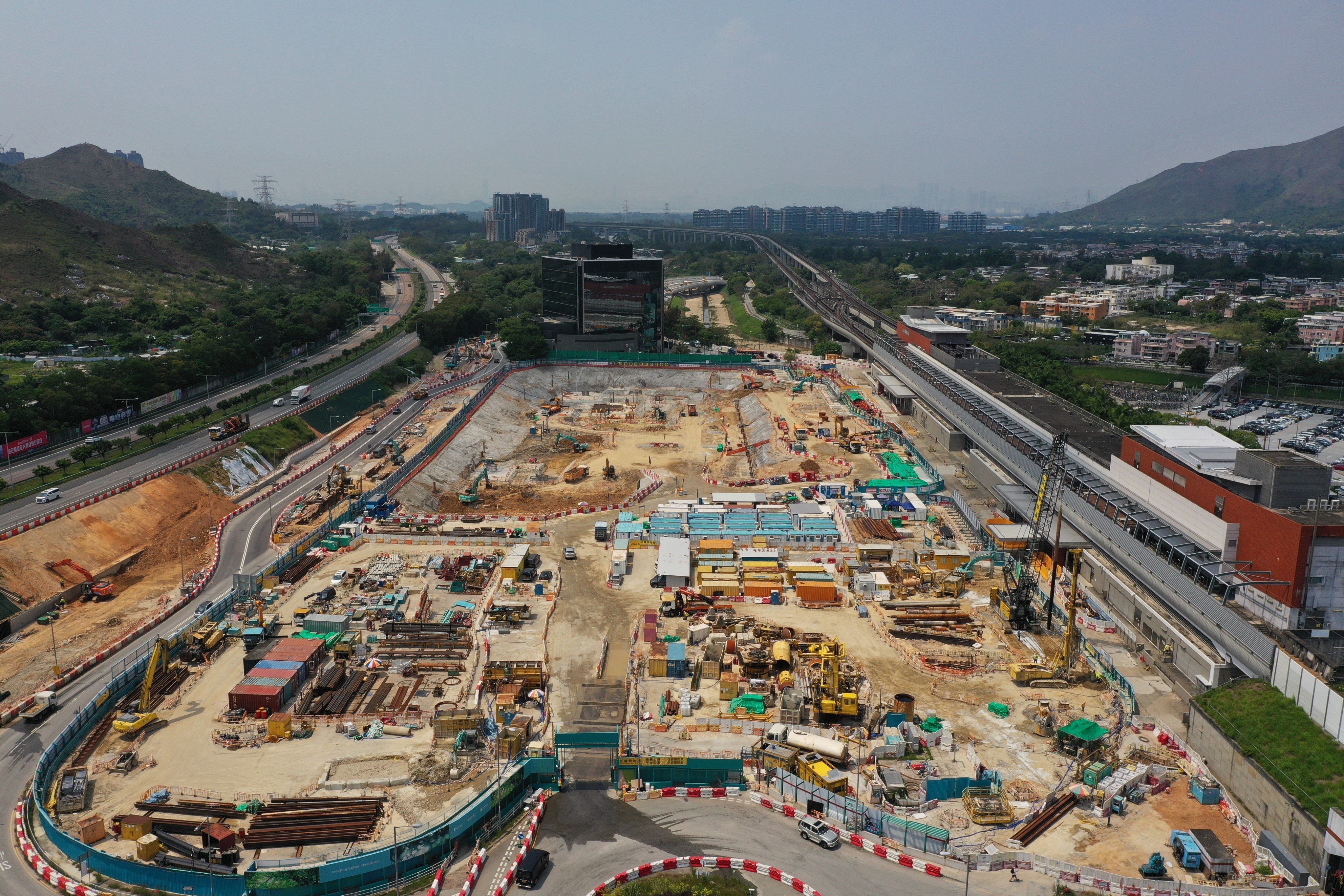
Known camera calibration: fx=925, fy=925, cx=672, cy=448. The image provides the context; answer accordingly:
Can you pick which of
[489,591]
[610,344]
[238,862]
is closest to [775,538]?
[489,591]

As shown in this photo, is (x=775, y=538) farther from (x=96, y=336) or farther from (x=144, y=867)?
(x=96, y=336)

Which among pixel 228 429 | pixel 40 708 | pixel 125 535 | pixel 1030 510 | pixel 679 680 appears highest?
pixel 228 429

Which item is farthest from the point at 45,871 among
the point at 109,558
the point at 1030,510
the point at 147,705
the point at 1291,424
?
the point at 1291,424

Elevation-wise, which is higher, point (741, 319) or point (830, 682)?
point (741, 319)

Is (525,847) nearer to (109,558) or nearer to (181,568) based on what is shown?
(181,568)

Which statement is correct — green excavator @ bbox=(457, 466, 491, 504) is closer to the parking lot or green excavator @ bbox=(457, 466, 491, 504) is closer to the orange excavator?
the orange excavator

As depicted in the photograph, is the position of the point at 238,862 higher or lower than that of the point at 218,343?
lower

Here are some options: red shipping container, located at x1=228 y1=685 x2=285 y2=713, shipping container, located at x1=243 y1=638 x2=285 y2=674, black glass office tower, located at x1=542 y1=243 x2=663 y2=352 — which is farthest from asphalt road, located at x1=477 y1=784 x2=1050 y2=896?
black glass office tower, located at x1=542 y1=243 x2=663 y2=352
